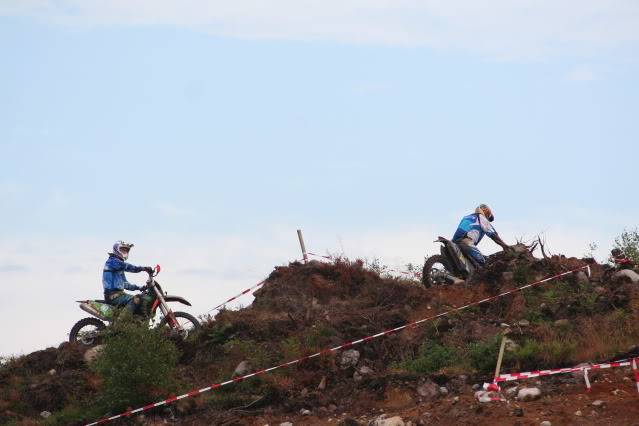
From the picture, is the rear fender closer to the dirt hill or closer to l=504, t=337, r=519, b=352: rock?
the dirt hill

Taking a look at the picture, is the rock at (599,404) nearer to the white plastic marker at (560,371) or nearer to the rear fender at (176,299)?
the white plastic marker at (560,371)

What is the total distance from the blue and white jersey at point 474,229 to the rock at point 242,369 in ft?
16.8

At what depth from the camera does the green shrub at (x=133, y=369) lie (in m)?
17.4

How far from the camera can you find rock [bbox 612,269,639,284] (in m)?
19.2

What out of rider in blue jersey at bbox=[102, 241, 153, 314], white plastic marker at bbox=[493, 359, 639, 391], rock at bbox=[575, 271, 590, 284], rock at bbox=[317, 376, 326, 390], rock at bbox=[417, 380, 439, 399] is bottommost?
white plastic marker at bbox=[493, 359, 639, 391]

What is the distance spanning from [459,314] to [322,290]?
4100 mm

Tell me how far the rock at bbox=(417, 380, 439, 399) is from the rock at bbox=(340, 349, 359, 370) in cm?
192

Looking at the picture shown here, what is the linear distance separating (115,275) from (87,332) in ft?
4.09

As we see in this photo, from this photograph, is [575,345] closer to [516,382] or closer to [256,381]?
[516,382]

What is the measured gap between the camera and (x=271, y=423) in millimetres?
15992

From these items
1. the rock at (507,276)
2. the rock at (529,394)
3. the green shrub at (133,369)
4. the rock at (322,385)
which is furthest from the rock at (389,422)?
the rock at (507,276)

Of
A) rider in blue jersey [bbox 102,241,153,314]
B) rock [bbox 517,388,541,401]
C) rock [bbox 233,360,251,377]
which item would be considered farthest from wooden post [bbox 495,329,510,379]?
rider in blue jersey [bbox 102,241,153,314]

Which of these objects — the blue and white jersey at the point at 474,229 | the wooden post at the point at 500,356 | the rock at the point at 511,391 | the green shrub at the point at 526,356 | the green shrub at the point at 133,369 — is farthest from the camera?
the blue and white jersey at the point at 474,229

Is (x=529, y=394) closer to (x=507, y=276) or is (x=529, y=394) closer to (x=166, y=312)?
(x=507, y=276)
